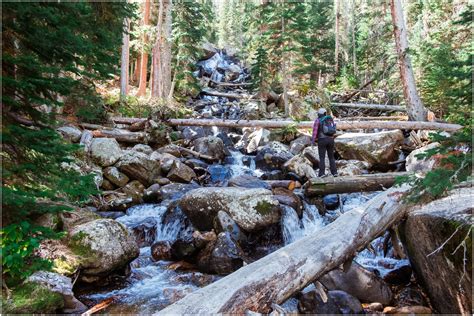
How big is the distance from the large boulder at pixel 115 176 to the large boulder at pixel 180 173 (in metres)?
1.75

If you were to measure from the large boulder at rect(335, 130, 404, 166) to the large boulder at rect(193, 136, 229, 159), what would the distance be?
5.59 metres

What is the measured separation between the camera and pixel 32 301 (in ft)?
13.9

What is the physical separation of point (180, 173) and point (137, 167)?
5.48 ft

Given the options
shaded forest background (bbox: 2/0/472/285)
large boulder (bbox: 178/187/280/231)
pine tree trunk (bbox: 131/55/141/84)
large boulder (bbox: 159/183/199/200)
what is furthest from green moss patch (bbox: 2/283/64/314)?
pine tree trunk (bbox: 131/55/141/84)

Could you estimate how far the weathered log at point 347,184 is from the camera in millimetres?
9703

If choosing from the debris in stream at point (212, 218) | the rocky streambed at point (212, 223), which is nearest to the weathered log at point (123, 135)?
the rocky streambed at point (212, 223)

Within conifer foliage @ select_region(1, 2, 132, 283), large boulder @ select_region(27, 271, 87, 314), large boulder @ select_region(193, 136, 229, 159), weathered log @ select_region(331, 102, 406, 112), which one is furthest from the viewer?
weathered log @ select_region(331, 102, 406, 112)

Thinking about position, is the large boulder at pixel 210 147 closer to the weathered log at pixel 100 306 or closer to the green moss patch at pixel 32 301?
the weathered log at pixel 100 306

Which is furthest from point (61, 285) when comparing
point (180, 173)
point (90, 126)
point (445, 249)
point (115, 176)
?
point (90, 126)

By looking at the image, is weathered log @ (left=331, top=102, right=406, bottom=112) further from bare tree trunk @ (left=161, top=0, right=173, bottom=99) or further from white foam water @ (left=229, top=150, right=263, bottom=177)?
bare tree trunk @ (left=161, top=0, right=173, bottom=99)

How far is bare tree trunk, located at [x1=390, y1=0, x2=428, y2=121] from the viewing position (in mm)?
13984

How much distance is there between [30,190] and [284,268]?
360 centimetres

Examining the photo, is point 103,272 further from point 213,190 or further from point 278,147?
point 278,147

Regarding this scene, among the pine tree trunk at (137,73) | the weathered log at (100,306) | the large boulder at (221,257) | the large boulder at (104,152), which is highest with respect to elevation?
the pine tree trunk at (137,73)
